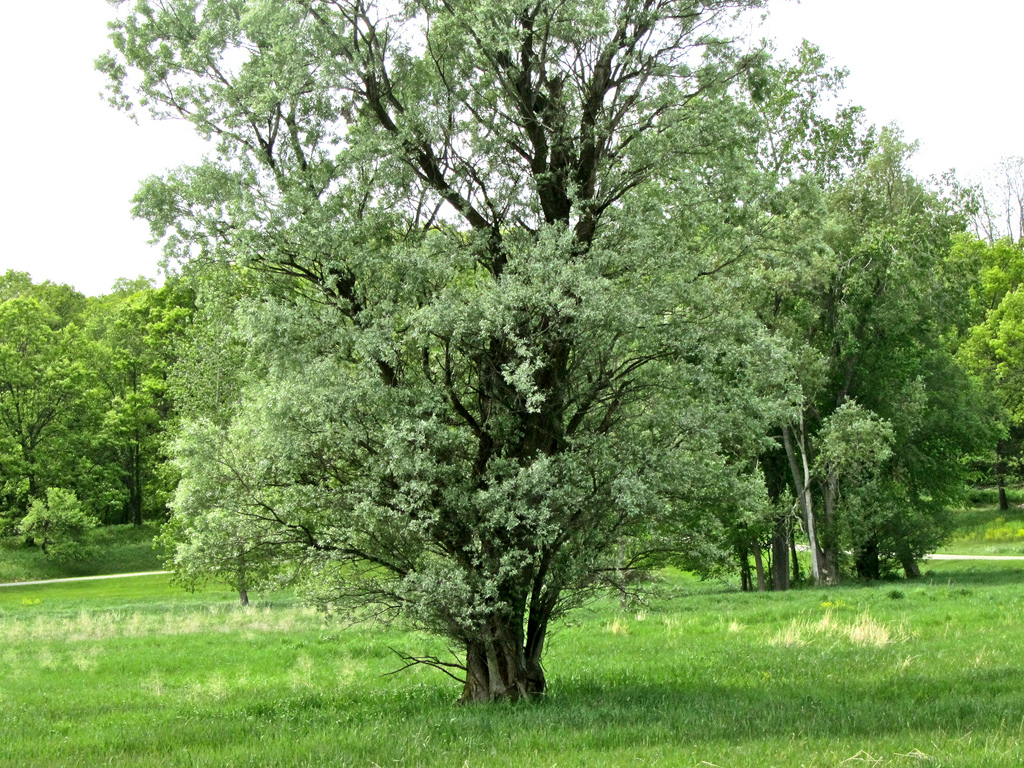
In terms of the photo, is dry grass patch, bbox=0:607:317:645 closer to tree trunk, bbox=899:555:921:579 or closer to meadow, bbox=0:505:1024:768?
meadow, bbox=0:505:1024:768

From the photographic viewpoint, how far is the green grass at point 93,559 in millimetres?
49203

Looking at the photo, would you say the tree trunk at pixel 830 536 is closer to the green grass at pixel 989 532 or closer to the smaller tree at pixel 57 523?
the green grass at pixel 989 532

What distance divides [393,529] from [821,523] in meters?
23.5

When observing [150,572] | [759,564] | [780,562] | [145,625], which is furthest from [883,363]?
[150,572]

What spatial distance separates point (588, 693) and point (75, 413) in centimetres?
4886

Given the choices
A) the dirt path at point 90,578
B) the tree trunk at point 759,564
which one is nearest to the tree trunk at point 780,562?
the tree trunk at point 759,564

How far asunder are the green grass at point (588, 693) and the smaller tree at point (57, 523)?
24251mm

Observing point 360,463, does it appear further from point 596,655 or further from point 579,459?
point 596,655

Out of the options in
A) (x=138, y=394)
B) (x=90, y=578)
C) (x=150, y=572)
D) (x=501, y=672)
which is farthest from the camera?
(x=138, y=394)

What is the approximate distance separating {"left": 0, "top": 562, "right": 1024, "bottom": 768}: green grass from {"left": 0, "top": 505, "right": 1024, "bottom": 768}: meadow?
50 mm

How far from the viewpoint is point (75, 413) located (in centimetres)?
5394

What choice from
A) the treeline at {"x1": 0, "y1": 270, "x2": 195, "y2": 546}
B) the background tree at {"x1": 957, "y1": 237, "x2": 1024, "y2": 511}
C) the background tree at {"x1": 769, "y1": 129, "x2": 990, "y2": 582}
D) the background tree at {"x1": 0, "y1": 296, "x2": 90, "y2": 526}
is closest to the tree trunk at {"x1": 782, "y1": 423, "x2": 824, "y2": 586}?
the background tree at {"x1": 769, "y1": 129, "x2": 990, "y2": 582}

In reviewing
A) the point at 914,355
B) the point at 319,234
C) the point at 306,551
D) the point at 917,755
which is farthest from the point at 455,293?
the point at 914,355

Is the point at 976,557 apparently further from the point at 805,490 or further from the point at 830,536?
the point at 805,490
